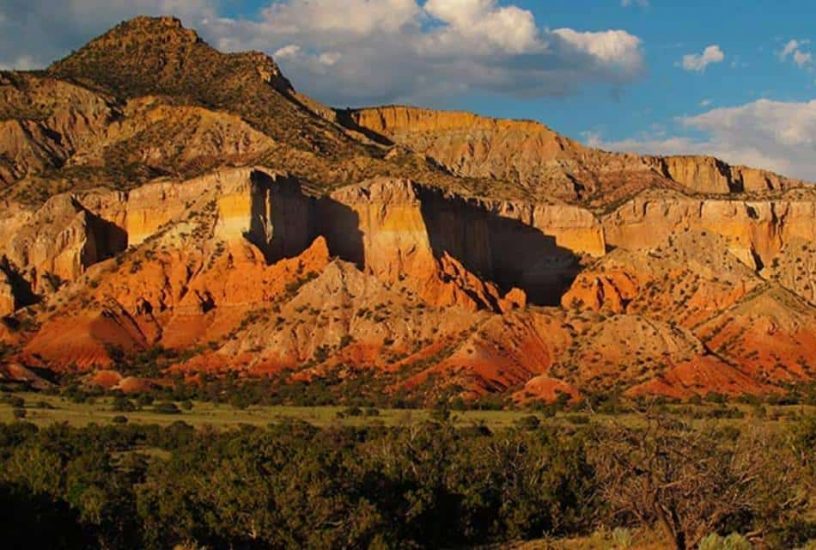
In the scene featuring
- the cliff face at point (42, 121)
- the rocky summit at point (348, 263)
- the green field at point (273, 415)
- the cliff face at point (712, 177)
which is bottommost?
the green field at point (273, 415)

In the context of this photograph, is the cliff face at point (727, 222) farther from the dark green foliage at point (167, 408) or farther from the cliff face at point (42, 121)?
the dark green foliage at point (167, 408)

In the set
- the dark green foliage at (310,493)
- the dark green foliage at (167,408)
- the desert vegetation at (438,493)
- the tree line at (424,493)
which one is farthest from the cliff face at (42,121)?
the tree line at (424,493)

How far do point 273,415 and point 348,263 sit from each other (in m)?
24.3

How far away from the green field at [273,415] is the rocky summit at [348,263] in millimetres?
5408

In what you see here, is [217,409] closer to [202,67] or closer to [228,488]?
[228,488]

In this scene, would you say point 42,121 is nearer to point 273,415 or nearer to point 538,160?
point 538,160

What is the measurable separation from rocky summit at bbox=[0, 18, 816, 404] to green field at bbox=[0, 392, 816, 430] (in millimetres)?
5408

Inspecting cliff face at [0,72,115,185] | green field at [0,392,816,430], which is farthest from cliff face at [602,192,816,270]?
cliff face at [0,72,115,185]

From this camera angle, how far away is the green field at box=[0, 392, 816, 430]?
67250mm

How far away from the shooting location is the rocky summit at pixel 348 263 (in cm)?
8706

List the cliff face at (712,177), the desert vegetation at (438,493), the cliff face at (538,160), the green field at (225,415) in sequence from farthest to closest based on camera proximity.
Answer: the cliff face at (712,177) → the cliff face at (538,160) → the green field at (225,415) → the desert vegetation at (438,493)

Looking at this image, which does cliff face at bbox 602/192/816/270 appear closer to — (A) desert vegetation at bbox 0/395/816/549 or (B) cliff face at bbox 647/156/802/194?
(B) cliff face at bbox 647/156/802/194

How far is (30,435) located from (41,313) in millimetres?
39615

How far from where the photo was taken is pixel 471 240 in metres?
108
